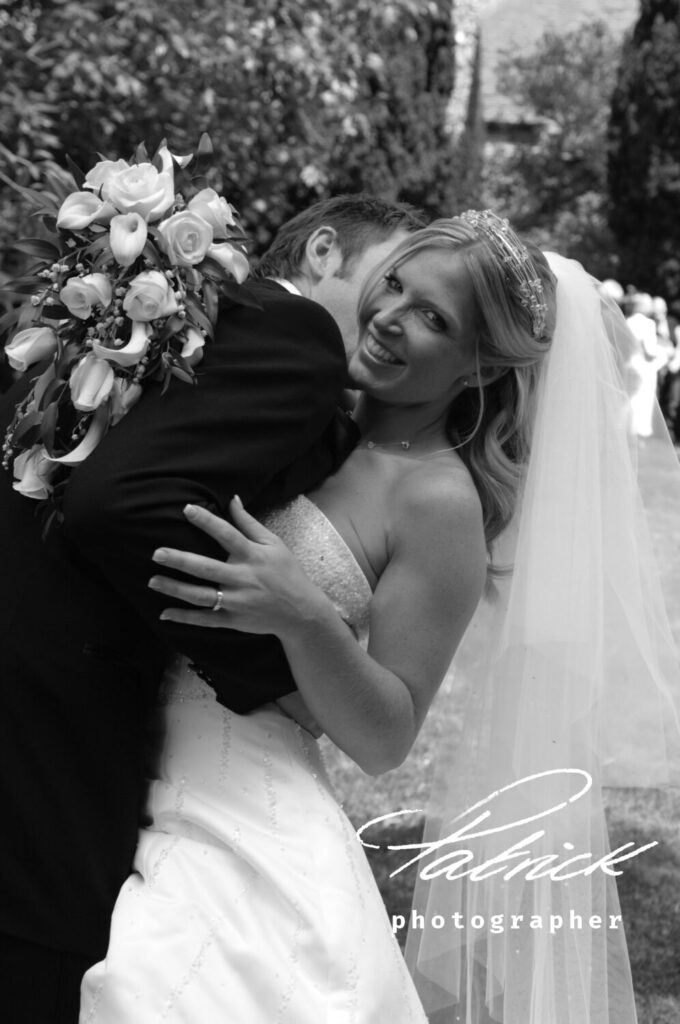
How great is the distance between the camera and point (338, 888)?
2.25 meters

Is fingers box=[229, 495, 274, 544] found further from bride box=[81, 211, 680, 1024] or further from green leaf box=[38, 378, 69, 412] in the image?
green leaf box=[38, 378, 69, 412]

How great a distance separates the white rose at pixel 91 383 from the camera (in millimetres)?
2047

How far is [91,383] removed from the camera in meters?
2.06

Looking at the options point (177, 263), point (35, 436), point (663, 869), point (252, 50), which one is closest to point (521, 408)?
point (177, 263)

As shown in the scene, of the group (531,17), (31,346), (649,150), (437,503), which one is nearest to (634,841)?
(437,503)

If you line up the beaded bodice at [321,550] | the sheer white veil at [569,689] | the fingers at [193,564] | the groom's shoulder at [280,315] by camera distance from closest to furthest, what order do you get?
1. the fingers at [193,564]
2. the groom's shoulder at [280,315]
3. the beaded bodice at [321,550]
4. the sheer white veil at [569,689]

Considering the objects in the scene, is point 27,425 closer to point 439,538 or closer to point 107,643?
point 107,643

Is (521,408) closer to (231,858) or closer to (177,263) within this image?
(177,263)

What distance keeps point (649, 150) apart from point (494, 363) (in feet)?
46.5

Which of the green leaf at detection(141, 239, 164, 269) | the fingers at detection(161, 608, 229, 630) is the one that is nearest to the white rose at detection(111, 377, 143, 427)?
the green leaf at detection(141, 239, 164, 269)

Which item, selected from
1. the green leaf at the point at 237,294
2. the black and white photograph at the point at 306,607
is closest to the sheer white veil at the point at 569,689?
the black and white photograph at the point at 306,607

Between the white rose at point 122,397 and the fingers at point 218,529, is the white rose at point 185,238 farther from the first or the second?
the fingers at point 218,529

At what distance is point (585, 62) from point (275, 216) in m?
10.1

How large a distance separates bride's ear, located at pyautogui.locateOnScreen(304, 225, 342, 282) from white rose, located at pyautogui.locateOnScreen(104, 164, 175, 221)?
2.54ft
